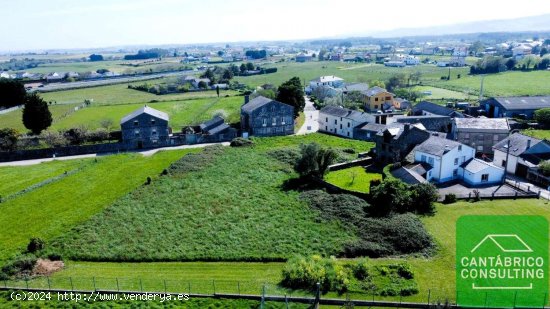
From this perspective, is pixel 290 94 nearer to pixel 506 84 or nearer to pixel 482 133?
pixel 482 133

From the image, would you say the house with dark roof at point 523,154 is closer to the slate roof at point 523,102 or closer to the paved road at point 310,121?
the slate roof at point 523,102

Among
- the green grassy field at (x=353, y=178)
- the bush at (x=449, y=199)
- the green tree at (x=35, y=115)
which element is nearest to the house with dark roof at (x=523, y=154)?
the bush at (x=449, y=199)

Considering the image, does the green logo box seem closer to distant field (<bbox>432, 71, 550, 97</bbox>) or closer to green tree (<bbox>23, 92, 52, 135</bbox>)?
green tree (<bbox>23, 92, 52, 135</bbox>)

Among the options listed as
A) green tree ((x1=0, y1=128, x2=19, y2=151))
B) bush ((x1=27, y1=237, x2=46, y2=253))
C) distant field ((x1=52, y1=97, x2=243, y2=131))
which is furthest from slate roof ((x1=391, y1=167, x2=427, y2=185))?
green tree ((x1=0, y1=128, x2=19, y2=151))

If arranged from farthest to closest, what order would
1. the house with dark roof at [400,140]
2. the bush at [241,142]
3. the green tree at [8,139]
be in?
the bush at [241,142]
the green tree at [8,139]
the house with dark roof at [400,140]

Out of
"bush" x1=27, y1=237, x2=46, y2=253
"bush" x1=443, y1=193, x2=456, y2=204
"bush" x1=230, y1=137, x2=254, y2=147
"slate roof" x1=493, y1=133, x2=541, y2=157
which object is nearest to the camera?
"bush" x1=27, y1=237, x2=46, y2=253

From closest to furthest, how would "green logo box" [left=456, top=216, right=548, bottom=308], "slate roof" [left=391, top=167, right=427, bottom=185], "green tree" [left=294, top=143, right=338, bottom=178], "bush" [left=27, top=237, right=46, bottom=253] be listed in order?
"green logo box" [left=456, top=216, right=548, bottom=308], "bush" [left=27, top=237, right=46, bottom=253], "slate roof" [left=391, top=167, right=427, bottom=185], "green tree" [left=294, top=143, right=338, bottom=178]

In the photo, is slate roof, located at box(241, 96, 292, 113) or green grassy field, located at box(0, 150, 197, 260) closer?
green grassy field, located at box(0, 150, 197, 260)
